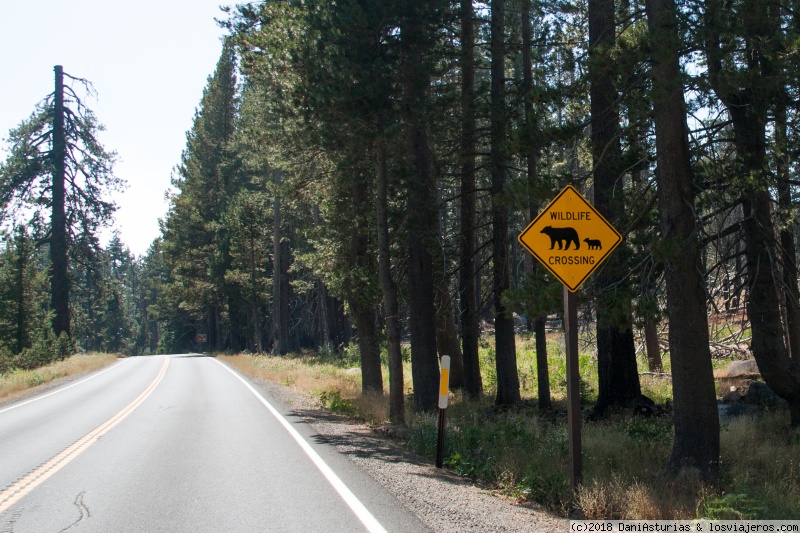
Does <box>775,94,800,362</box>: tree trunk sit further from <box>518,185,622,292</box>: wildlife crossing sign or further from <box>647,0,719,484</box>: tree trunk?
<box>518,185,622,292</box>: wildlife crossing sign

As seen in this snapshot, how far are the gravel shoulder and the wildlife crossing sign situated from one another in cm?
252

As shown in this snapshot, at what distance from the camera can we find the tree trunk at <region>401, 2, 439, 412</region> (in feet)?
50.9

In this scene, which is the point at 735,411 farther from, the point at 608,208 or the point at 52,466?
the point at 52,466

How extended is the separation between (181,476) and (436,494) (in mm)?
3635

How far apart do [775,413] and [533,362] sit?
17.0 meters

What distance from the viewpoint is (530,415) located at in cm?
1582

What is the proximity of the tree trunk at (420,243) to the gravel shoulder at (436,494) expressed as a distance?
277cm

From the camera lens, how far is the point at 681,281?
28.7 ft

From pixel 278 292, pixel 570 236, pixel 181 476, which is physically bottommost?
pixel 181 476

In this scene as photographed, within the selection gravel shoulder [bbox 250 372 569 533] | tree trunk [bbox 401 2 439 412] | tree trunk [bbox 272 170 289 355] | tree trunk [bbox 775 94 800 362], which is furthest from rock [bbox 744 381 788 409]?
tree trunk [bbox 272 170 289 355]

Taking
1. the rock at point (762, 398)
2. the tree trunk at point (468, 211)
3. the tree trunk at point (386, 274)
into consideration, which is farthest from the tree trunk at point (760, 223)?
the tree trunk at point (386, 274)

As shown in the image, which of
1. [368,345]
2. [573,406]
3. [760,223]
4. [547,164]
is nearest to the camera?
[573,406]

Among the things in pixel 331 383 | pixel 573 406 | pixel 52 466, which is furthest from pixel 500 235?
pixel 52 466

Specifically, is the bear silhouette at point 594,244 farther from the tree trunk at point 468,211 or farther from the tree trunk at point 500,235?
the tree trunk at point 468,211
